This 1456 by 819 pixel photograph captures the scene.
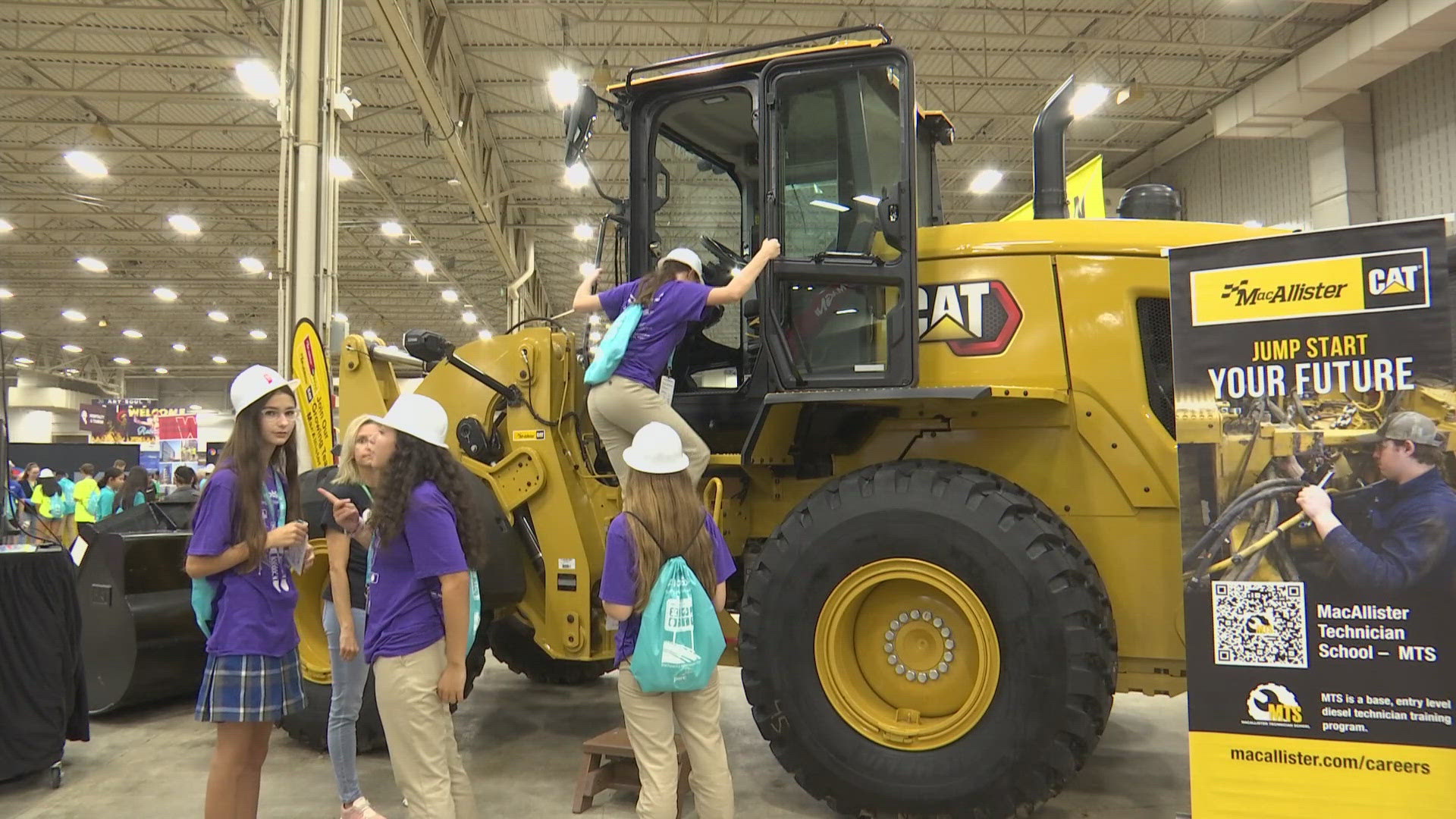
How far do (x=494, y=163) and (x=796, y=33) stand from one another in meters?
6.35

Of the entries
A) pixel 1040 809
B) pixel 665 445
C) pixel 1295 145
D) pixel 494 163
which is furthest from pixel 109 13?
pixel 1295 145

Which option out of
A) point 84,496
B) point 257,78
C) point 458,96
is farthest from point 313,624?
point 458,96

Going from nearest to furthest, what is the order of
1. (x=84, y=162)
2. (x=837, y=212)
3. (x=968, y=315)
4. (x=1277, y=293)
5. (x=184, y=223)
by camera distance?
(x=1277, y=293) < (x=968, y=315) < (x=837, y=212) < (x=84, y=162) < (x=184, y=223)

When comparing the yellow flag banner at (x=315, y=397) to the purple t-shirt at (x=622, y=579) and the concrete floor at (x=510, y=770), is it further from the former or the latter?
the purple t-shirt at (x=622, y=579)

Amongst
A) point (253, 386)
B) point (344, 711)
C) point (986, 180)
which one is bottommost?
point (344, 711)

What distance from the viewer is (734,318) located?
431cm

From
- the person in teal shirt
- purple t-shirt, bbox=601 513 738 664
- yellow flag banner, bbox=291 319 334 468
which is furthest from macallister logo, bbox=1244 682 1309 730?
the person in teal shirt

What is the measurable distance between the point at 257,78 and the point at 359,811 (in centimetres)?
1055

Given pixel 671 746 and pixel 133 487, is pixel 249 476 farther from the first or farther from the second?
pixel 133 487

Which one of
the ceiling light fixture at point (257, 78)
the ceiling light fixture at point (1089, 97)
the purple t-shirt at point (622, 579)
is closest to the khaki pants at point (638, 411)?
the purple t-shirt at point (622, 579)

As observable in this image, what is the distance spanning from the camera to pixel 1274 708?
303 centimetres

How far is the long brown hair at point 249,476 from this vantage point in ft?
9.36

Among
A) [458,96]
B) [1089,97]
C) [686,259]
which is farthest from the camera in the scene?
[458,96]

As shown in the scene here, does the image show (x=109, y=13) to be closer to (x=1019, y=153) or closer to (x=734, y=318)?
(x=734, y=318)
